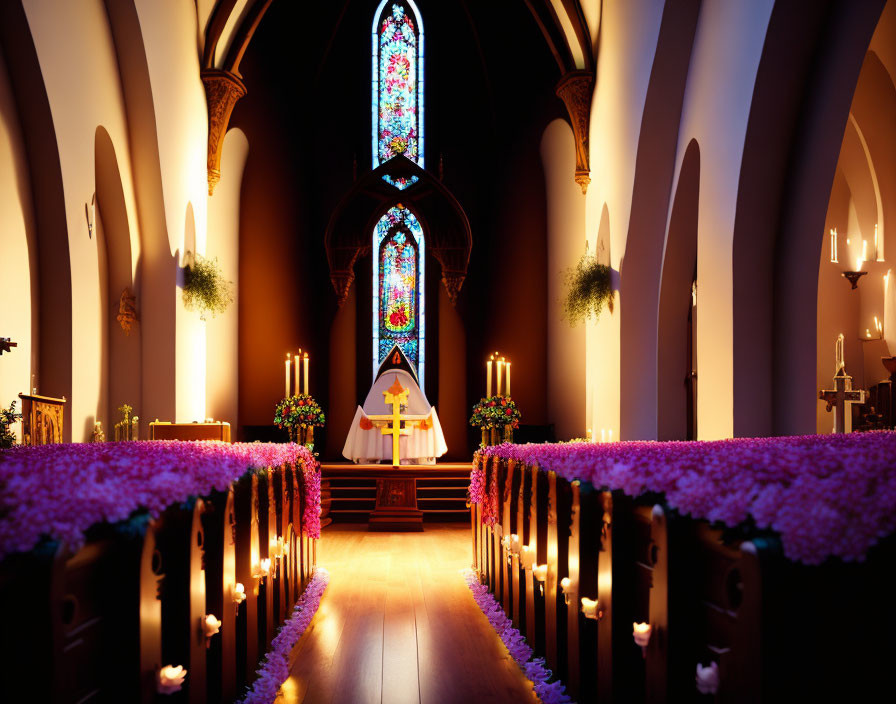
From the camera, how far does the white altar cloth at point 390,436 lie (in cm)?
1002

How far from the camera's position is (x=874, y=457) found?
1.95 meters

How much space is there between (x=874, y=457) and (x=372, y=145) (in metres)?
11.7

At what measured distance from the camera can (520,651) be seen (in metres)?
3.55

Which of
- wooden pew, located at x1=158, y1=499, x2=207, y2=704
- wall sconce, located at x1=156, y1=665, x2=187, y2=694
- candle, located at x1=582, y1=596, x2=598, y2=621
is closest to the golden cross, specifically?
candle, located at x1=582, y1=596, x2=598, y2=621

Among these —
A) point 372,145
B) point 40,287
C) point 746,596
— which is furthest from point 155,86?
point 746,596

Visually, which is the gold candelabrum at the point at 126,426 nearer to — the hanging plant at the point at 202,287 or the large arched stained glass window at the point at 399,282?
the hanging plant at the point at 202,287

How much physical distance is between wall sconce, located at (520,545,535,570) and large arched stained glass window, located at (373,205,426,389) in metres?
8.98

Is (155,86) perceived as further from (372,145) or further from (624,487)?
(624,487)

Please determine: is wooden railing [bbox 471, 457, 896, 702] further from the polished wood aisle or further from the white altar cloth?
the white altar cloth

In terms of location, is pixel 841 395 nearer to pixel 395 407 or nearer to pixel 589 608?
pixel 589 608

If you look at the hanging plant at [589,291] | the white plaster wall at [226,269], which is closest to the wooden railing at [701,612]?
the hanging plant at [589,291]

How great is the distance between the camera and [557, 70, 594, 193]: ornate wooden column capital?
9188 millimetres

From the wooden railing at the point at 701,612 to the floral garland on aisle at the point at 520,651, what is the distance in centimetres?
5

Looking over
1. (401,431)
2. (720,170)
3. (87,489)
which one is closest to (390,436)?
(401,431)
